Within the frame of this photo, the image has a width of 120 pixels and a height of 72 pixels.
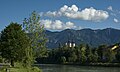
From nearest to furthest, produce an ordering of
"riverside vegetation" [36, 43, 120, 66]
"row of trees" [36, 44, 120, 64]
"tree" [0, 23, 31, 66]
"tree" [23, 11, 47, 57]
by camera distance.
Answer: "tree" [23, 11, 47, 57] < "tree" [0, 23, 31, 66] < "riverside vegetation" [36, 43, 120, 66] < "row of trees" [36, 44, 120, 64]

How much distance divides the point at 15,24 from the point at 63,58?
109 m

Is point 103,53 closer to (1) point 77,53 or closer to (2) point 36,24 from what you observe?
(1) point 77,53

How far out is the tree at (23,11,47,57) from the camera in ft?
159

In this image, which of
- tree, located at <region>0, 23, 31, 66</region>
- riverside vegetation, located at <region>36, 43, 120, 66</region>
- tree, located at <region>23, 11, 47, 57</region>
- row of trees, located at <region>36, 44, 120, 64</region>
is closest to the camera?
tree, located at <region>23, 11, 47, 57</region>

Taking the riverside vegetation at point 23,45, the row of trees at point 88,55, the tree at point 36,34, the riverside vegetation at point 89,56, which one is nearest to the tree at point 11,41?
the riverside vegetation at point 23,45

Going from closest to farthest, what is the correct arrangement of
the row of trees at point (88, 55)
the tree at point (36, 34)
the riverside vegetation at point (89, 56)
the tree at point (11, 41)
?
the tree at point (36, 34) < the tree at point (11, 41) < the riverside vegetation at point (89, 56) < the row of trees at point (88, 55)

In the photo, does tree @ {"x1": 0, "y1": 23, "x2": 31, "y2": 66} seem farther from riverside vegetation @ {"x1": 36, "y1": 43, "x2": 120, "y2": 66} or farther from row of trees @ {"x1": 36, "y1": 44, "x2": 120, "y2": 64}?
row of trees @ {"x1": 36, "y1": 44, "x2": 120, "y2": 64}

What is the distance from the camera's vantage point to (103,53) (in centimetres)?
17012

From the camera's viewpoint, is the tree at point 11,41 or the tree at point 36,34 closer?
the tree at point 36,34

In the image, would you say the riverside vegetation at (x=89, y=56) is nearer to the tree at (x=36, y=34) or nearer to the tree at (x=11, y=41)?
the tree at (x=11, y=41)

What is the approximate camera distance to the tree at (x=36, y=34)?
48469 millimetres

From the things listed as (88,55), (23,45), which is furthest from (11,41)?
(88,55)

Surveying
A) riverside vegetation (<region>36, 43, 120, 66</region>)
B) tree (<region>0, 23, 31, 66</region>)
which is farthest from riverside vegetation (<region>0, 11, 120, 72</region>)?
riverside vegetation (<region>36, 43, 120, 66</region>)

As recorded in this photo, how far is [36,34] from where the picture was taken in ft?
158
